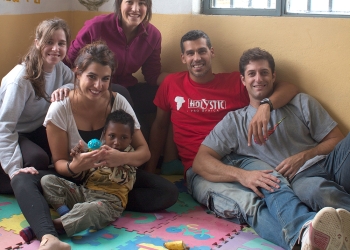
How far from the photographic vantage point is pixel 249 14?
112 inches

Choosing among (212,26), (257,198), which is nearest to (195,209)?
(257,198)

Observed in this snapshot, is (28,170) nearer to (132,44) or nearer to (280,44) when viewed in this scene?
(132,44)

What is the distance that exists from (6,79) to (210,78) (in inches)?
42.2

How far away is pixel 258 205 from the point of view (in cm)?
220

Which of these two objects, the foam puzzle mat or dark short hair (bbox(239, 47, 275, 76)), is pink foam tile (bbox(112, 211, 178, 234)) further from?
dark short hair (bbox(239, 47, 275, 76))

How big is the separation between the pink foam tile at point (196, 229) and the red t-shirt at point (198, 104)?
1.38 ft

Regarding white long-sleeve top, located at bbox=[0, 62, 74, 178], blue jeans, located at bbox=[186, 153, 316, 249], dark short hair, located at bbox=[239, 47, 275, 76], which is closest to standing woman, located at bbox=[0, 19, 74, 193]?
white long-sleeve top, located at bbox=[0, 62, 74, 178]

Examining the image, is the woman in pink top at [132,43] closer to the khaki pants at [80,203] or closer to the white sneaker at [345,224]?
the khaki pants at [80,203]

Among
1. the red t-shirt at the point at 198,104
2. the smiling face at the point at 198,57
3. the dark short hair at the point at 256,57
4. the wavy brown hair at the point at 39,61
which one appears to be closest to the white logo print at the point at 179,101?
the red t-shirt at the point at 198,104

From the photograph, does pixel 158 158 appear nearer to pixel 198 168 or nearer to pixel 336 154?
pixel 198 168

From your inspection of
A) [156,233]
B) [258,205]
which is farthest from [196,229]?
[258,205]

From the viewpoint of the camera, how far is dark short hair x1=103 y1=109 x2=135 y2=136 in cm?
229

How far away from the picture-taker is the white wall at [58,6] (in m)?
2.90

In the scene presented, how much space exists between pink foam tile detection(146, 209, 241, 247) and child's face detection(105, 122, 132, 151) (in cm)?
42
